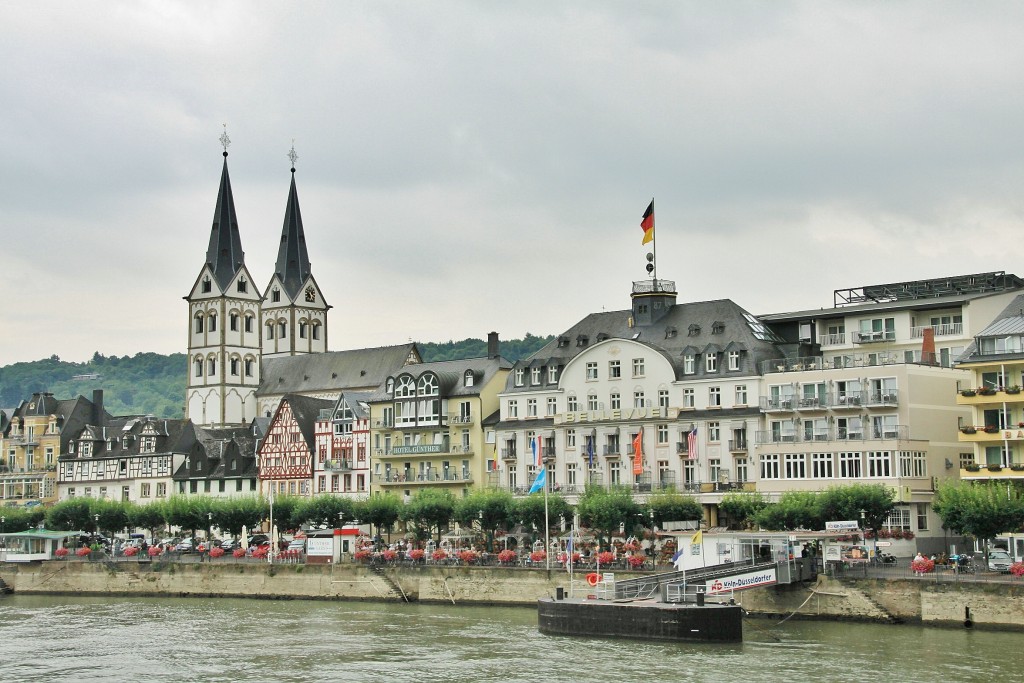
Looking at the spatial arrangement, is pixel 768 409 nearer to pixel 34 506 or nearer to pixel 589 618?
pixel 589 618

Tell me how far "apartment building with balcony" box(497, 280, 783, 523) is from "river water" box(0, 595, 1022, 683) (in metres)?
22.9

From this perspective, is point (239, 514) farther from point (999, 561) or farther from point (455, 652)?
point (999, 561)

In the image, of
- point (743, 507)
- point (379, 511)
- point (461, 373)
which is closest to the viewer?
point (743, 507)

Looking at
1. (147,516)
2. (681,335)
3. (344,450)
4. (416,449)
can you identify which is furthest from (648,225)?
(147,516)

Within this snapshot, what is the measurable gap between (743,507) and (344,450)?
1913 inches

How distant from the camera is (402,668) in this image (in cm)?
6612

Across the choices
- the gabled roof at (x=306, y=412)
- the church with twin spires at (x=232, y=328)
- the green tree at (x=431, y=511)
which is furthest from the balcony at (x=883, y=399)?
the church with twin spires at (x=232, y=328)

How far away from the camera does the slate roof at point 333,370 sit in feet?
560

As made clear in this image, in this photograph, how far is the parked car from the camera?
78.7 metres

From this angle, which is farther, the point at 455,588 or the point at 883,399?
the point at 883,399

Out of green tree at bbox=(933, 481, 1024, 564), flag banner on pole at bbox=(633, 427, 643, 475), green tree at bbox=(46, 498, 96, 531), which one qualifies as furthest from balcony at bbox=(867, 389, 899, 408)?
green tree at bbox=(46, 498, 96, 531)

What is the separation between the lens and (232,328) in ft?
627

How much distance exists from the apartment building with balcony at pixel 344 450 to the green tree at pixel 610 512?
36.7m

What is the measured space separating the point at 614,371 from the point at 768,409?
13.2 metres
